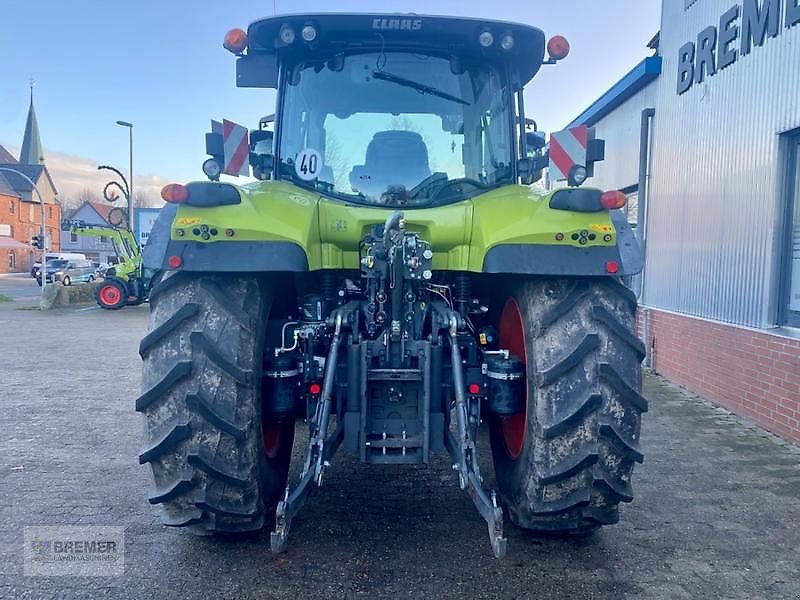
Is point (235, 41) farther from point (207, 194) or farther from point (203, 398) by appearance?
point (203, 398)

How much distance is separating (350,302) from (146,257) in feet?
3.62

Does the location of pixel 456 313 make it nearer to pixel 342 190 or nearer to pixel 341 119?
pixel 342 190

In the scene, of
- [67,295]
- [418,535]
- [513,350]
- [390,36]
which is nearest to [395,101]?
[390,36]

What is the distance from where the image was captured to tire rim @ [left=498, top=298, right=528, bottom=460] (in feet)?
11.6

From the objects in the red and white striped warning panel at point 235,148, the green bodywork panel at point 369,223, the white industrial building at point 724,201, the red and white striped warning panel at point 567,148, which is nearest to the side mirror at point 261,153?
the red and white striped warning panel at point 235,148

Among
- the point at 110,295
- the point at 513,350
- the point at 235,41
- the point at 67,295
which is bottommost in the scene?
the point at 67,295

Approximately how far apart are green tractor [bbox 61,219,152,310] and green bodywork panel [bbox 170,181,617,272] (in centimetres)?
1685

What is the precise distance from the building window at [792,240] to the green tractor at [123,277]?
16961 millimetres

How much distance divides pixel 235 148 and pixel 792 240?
514 cm

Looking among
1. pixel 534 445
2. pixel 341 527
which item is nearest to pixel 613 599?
pixel 534 445

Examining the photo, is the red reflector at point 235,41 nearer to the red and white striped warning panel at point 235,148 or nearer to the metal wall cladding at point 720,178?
the red and white striped warning panel at point 235,148

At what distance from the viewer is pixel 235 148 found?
4367 mm

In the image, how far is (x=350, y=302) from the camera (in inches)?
144

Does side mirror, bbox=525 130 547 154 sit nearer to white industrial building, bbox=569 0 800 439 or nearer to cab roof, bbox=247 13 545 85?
cab roof, bbox=247 13 545 85
